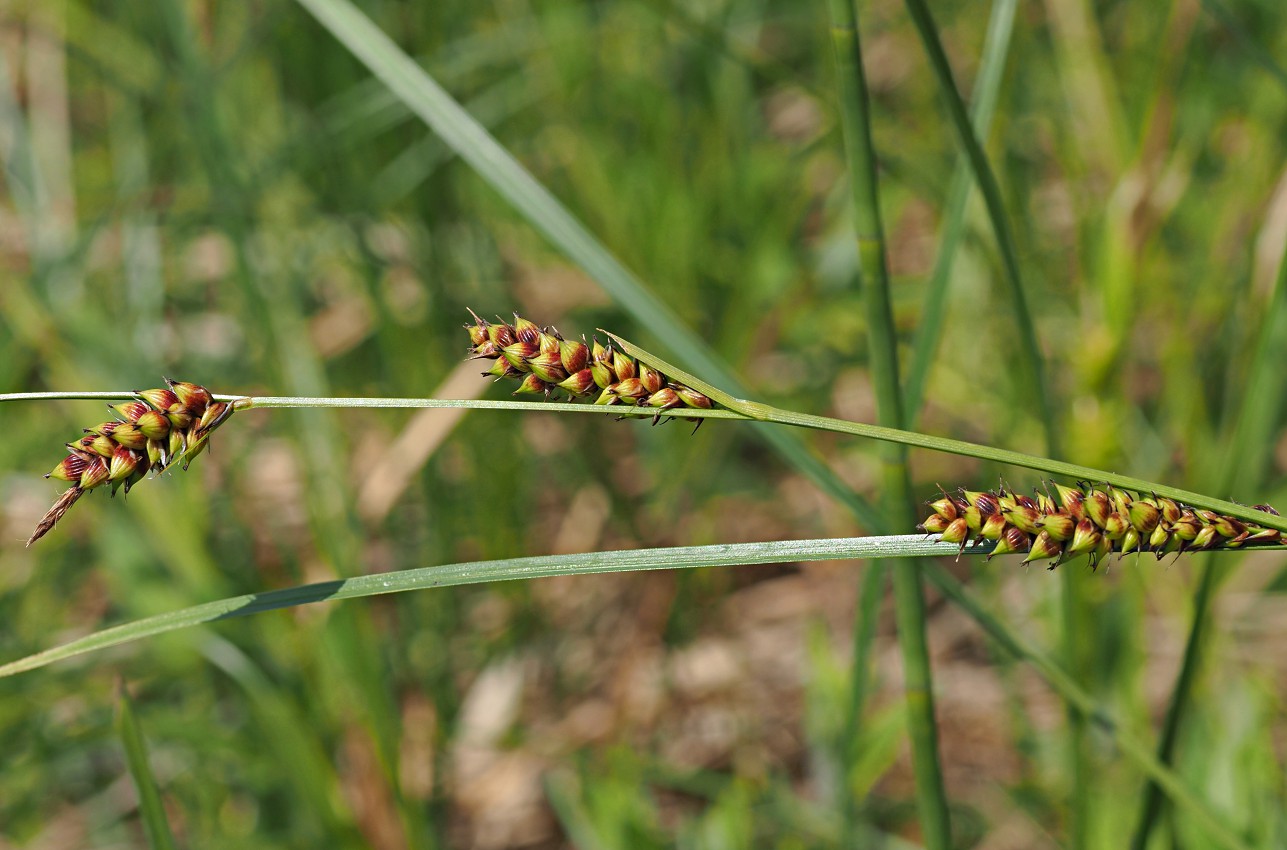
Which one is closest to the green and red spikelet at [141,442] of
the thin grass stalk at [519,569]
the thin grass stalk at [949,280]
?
the thin grass stalk at [519,569]

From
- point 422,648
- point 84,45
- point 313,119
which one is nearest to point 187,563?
point 422,648

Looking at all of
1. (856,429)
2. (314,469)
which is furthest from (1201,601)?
(314,469)

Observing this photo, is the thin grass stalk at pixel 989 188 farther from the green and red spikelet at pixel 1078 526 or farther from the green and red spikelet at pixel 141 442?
the green and red spikelet at pixel 141 442

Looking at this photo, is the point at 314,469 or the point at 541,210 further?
the point at 314,469

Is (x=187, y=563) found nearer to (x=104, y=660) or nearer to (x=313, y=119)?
(x=104, y=660)

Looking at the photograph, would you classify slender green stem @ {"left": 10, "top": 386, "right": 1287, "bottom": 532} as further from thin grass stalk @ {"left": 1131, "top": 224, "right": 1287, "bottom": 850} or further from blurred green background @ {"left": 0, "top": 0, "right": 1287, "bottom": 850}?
blurred green background @ {"left": 0, "top": 0, "right": 1287, "bottom": 850}

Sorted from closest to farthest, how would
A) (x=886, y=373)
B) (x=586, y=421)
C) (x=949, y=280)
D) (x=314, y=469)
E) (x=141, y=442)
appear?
(x=141, y=442)
(x=886, y=373)
(x=949, y=280)
(x=314, y=469)
(x=586, y=421)

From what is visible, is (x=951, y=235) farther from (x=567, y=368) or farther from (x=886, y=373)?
(x=567, y=368)
